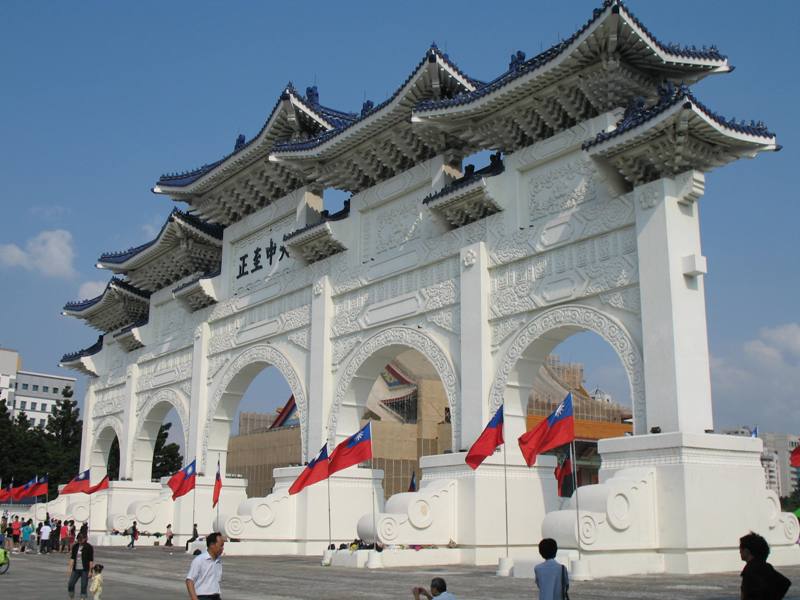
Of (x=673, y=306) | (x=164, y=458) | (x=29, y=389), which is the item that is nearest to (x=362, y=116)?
(x=673, y=306)

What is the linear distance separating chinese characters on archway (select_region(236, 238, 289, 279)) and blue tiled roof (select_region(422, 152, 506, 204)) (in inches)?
234

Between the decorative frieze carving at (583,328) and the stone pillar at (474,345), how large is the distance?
9.8 inches

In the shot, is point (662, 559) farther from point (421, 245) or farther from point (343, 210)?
point (343, 210)

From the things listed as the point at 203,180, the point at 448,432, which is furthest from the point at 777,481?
the point at 203,180

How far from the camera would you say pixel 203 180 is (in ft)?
80.0

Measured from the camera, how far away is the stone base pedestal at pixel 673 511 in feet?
40.9

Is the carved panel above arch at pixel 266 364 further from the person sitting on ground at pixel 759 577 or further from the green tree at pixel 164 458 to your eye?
the green tree at pixel 164 458

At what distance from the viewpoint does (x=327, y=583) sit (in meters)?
12.4

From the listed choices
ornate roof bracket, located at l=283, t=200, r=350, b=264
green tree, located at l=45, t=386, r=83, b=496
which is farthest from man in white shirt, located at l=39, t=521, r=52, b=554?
green tree, located at l=45, t=386, r=83, b=496

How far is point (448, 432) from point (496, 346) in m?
24.0

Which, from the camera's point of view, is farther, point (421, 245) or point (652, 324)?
point (421, 245)

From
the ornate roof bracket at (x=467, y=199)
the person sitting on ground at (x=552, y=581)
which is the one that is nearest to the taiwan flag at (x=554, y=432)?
the ornate roof bracket at (x=467, y=199)

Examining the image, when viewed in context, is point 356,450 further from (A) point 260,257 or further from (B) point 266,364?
(A) point 260,257

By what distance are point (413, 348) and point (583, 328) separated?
175 inches
